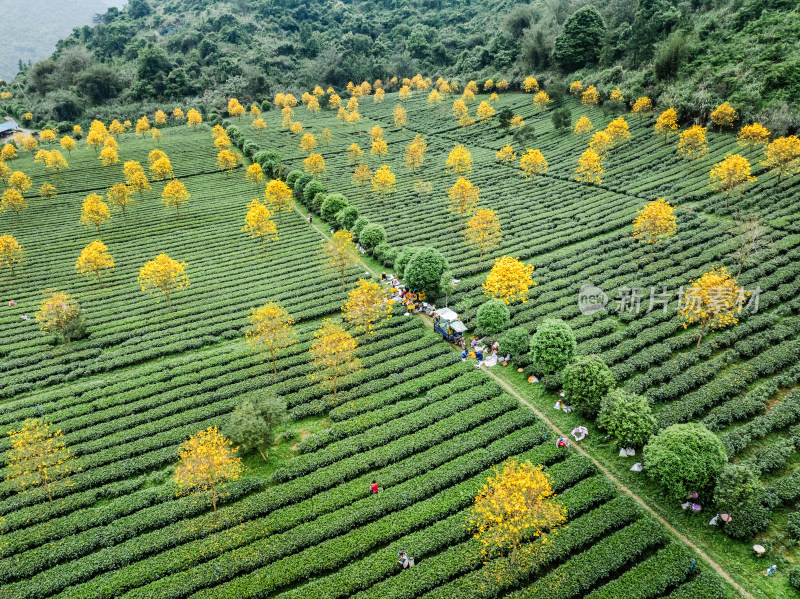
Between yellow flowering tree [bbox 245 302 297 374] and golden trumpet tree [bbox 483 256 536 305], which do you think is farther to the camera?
golden trumpet tree [bbox 483 256 536 305]

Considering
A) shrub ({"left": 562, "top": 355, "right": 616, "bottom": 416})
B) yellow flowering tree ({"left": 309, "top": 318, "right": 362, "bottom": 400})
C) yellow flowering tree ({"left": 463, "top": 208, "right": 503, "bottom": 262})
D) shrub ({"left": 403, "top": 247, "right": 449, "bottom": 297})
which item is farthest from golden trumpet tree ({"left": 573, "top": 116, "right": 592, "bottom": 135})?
yellow flowering tree ({"left": 309, "top": 318, "right": 362, "bottom": 400})

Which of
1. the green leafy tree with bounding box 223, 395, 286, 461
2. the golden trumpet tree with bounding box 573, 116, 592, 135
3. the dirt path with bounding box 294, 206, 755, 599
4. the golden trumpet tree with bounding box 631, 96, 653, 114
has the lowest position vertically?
the dirt path with bounding box 294, 206, 755, 599

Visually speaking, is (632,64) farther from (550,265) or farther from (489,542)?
(489,542)

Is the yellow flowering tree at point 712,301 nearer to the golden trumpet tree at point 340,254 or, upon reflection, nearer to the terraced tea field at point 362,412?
the terraced tea field at point 362,412

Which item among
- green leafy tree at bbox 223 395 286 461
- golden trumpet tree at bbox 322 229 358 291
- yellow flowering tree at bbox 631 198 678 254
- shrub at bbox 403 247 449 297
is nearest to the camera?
green leafy tree at bbox 223 395 286 461

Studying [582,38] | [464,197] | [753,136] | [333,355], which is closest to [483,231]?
[464,197]

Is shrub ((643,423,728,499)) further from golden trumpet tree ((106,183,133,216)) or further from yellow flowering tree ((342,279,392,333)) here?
golden trumpet tree ((106,183,133,216))

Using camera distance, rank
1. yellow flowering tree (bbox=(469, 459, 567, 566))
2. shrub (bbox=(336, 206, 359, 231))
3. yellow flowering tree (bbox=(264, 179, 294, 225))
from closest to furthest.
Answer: yellow flowering tree (bbox=(469, 459, 567, 566)) → shrub (bbox=(336, 206, 359, 231)) → yellow flowering tree (bbox=(264, 179, 294, 225))

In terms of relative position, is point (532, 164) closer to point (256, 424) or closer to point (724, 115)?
point (724, 115)

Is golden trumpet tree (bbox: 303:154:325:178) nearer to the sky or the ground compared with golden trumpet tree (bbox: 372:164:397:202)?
nearer to the sky
